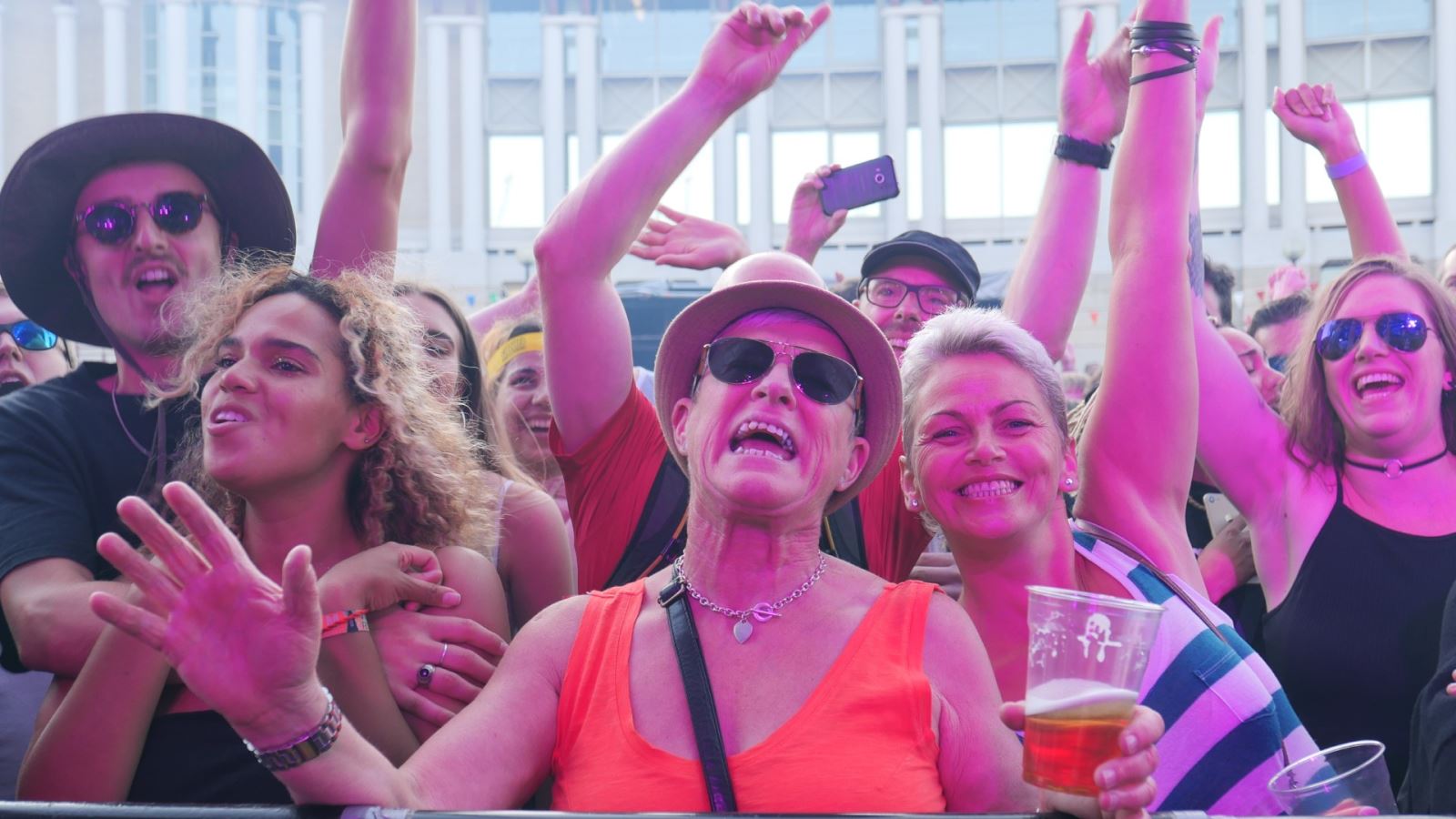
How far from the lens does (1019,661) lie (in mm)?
2141

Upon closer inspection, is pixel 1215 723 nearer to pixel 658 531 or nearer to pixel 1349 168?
pixel 658 531

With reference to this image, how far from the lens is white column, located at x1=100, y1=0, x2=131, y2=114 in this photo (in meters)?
25.5

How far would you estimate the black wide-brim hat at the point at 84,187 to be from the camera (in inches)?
96.9

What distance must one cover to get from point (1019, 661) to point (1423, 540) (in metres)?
1.00

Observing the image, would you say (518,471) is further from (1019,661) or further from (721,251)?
(1019,661)

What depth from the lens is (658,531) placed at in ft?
7.90

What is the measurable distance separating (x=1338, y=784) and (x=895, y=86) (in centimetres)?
2526

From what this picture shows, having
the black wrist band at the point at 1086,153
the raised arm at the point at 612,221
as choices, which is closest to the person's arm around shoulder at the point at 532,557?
the raised arm at the point at 612,221

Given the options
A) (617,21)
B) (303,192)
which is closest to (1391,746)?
(303,192)

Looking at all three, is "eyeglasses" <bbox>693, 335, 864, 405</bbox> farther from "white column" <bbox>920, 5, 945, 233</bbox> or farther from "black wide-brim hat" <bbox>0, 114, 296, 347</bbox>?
"white column" <bbox>920, 5, 945, 233</bbox>

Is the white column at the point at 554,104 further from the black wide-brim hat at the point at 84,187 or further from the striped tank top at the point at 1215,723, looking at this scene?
the striped tank top at the point at 1215,723

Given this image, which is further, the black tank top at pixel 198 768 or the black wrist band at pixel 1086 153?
the black wrist band at pixel 1086 153

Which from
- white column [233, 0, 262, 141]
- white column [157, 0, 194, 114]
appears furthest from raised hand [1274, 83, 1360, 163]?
white column [157, 0, 194, 114]

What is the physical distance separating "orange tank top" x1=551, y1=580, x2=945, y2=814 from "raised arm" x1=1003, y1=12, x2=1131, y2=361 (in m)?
1.16
